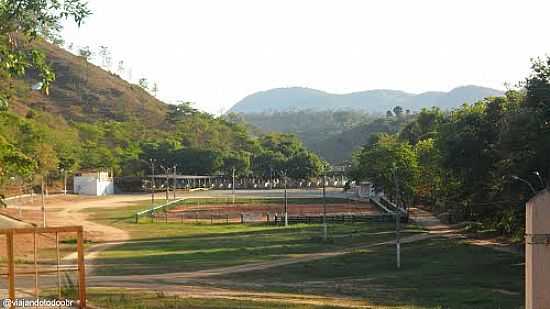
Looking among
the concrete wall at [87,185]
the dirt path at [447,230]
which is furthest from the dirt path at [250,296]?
the concrete wall at [87,185]

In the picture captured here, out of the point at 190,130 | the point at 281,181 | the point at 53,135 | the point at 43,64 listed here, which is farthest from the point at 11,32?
the point at 190,130

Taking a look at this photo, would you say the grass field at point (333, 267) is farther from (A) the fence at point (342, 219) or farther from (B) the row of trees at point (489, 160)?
(A) the fence at point (342, 219)

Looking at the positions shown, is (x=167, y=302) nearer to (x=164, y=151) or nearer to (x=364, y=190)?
(x=364, y=190)

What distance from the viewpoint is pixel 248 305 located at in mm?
22250

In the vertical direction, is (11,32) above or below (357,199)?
above

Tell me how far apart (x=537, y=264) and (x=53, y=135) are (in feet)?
352

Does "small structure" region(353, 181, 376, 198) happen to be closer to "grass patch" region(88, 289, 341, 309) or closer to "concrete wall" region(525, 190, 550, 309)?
"grass patch" region(88, 289, 341, 309)

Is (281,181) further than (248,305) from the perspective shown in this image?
Yes

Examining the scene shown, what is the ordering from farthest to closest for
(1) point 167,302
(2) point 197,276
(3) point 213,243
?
(3) point 213,243 → (2) point 197,276 → (1) point 167,302

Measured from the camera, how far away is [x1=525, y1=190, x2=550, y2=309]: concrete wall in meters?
13.7

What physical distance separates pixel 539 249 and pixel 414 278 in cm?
1919

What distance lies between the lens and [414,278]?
3253 centimetres

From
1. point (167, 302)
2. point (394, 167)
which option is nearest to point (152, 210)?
point (394, 167)

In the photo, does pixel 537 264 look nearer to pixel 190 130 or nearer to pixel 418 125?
pixel 418 125
